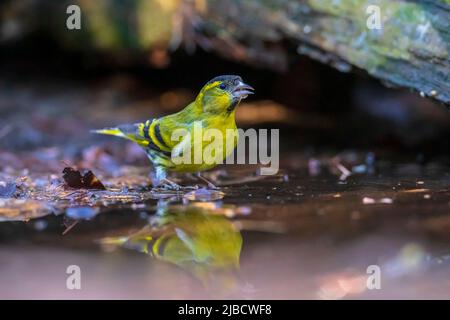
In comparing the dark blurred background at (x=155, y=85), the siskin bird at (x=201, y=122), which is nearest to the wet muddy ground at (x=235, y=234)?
the siskin bird at (x=201, y=122)

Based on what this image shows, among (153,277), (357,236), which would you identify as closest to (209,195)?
(357,236)

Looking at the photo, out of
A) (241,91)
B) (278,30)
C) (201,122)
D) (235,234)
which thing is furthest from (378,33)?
(235,234)

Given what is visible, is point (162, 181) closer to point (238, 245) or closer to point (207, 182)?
point (207, 182)

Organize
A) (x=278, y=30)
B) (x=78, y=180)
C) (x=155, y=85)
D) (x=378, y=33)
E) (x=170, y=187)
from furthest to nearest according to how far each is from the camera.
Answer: (x=155, y=85)
(x=278, y=30)
(x=378, y=33)
(x=170, y=187)
(x=78, y=180)

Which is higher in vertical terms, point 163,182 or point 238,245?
point 163,182

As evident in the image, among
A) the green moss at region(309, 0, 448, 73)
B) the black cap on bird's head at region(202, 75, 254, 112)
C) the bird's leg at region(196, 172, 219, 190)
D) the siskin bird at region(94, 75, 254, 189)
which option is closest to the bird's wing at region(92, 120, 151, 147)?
the siskin bird at region(94, 75, 254, 189)
